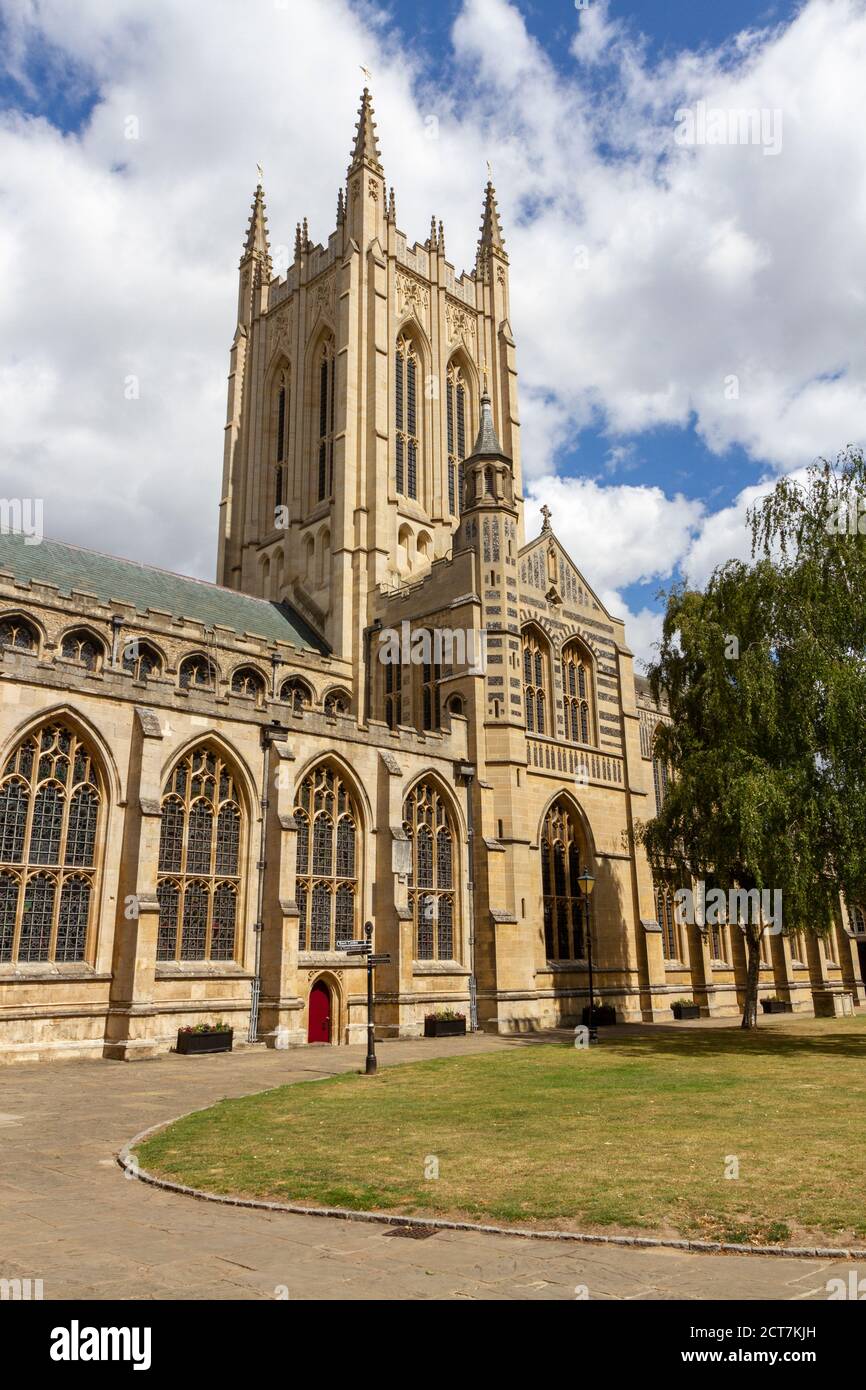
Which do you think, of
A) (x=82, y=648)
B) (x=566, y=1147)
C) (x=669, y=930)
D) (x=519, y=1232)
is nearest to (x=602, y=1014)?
(x=669, y=930)

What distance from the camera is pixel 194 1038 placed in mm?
22859

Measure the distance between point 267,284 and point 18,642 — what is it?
109 feet

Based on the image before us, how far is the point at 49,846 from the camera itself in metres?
22.2

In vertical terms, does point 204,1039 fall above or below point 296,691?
below

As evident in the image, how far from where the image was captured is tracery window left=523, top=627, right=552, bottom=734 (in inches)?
1378

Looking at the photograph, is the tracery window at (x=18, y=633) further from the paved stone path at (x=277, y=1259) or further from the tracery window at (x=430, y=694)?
the paved stone path at (x=277, y=1259)

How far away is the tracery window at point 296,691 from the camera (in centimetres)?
3709

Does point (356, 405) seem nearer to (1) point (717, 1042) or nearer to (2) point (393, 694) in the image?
(2) point (393, 694)

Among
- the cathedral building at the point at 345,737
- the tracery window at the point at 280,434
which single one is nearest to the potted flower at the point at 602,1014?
the cathedral building at the point at 345,737

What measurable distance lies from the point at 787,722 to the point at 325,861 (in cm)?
1316

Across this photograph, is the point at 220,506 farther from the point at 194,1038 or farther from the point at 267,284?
the point at 194,1038

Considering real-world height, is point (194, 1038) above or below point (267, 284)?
below

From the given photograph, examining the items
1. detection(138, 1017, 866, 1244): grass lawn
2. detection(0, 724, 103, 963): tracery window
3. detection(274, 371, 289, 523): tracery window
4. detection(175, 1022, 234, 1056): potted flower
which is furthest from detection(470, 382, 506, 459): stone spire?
detection(138, 1017, 866, 1244): grass lawn
